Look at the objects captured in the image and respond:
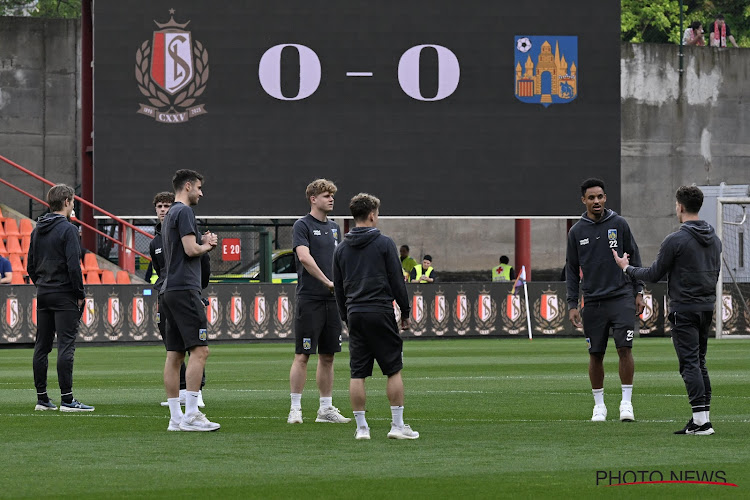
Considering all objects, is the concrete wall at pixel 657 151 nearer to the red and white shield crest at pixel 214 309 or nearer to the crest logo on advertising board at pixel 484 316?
the crest logo on advertising board at pixel 484 316

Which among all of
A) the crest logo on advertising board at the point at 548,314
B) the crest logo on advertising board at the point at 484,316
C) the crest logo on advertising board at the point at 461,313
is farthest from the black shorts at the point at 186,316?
the crest logo on advertising board at the point at 548,314

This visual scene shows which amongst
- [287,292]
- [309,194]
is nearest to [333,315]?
[309,194]

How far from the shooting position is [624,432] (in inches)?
428

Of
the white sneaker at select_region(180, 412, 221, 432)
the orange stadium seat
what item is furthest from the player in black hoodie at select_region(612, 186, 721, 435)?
the orange stadium seat

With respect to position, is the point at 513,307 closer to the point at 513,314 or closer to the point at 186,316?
the point at 513,314

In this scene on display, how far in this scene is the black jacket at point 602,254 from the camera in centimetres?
1193

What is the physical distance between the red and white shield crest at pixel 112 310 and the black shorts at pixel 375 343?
57.4ft

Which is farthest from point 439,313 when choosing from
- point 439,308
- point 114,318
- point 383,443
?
point 383,443

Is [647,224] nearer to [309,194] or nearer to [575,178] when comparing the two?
[575,178]

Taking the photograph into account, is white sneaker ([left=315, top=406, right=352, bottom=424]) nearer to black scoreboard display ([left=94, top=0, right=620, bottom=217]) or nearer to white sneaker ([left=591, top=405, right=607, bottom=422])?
white sneaker ([left=591, top=405, right=607, bottom=422])

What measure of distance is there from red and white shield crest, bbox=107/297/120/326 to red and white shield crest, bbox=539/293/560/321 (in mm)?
8872

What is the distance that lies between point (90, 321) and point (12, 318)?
4.95 feet

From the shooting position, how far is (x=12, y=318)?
26375mm

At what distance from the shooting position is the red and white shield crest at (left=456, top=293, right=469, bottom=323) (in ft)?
95.2
